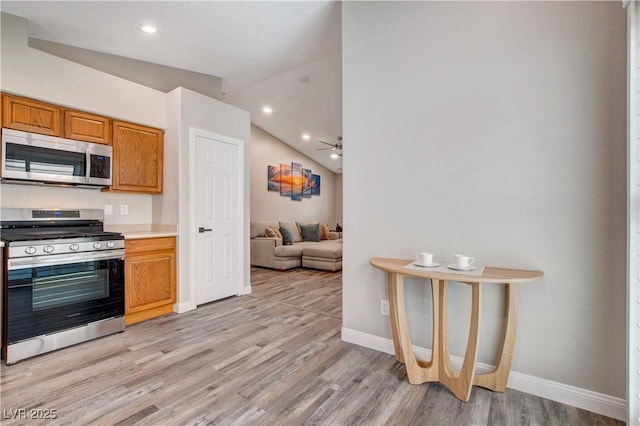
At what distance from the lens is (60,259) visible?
2.45m

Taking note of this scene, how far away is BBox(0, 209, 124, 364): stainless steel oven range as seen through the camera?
2234mm

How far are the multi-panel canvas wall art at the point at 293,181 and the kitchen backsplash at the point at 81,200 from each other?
12.4ft

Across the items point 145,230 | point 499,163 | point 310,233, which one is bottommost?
point 310,233

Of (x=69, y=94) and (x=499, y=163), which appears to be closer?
(x=499, y=163)

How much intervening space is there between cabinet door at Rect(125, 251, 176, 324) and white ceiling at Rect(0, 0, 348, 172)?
227 cm

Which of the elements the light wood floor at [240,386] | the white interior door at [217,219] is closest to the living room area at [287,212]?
the white interior door at [217,219]

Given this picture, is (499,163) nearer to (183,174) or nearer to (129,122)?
Answer: (183,174)

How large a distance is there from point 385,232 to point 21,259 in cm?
283

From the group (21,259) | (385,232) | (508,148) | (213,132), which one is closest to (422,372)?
(385,232)

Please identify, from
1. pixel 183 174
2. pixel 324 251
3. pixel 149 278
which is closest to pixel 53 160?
pixel 183 174

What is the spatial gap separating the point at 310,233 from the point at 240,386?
16.8 feet

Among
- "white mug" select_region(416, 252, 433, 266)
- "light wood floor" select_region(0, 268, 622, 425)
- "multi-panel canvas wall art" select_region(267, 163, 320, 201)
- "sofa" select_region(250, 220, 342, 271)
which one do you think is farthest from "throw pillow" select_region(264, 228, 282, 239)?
"white mug" select_region(416, 252, 433, 266)

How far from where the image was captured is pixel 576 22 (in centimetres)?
176

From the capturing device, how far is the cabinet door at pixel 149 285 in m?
2.98
